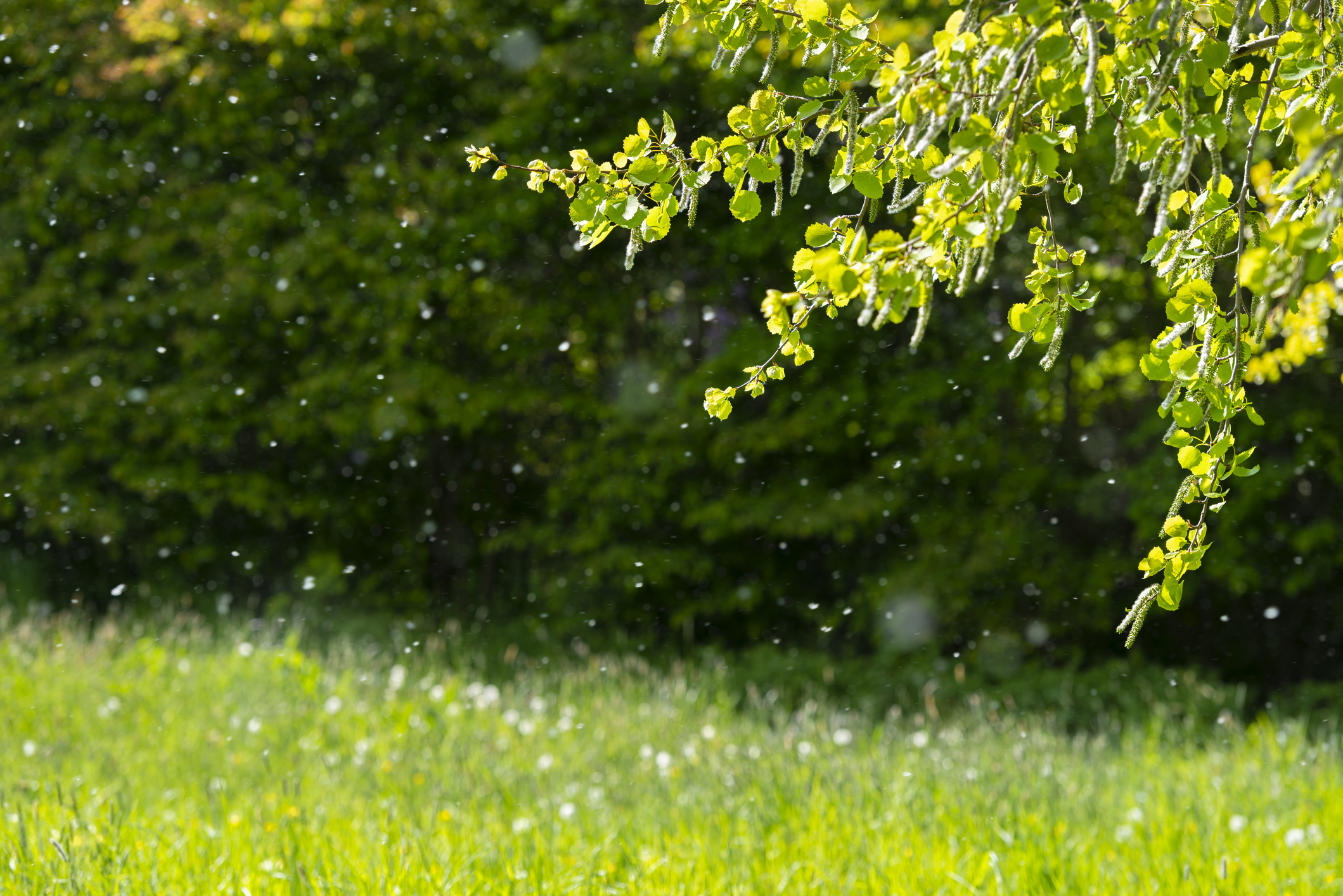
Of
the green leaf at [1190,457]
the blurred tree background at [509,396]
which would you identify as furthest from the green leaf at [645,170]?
the blurred tree background at [509,396]

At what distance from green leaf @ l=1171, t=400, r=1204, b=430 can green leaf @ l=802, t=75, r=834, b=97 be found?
2.05 ft

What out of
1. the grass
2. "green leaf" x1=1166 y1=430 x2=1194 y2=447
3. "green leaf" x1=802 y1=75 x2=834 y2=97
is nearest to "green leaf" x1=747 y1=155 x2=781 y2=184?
"green leaf" x1=802 y1=75 x2=834 y2=97

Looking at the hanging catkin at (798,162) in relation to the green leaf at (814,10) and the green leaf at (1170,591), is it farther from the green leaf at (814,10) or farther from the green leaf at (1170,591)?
the green leaf at (1170,591)

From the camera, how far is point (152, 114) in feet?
25.9

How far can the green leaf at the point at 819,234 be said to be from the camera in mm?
1388

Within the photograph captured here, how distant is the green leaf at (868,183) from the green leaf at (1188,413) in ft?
1.60

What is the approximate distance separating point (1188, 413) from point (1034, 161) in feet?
1.31

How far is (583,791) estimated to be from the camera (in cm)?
347

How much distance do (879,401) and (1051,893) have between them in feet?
13.2

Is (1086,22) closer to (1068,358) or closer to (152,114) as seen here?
(1068,358)

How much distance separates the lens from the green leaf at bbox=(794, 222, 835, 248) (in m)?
1.39

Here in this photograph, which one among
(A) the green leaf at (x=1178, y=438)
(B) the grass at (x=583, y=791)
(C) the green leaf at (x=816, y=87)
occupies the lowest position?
(B) the grass at (x=583, y=791)

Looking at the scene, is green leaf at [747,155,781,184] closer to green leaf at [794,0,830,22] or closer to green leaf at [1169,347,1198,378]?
green leaf at [794,0,830,22]

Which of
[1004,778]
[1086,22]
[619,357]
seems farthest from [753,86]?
[1086,22]
